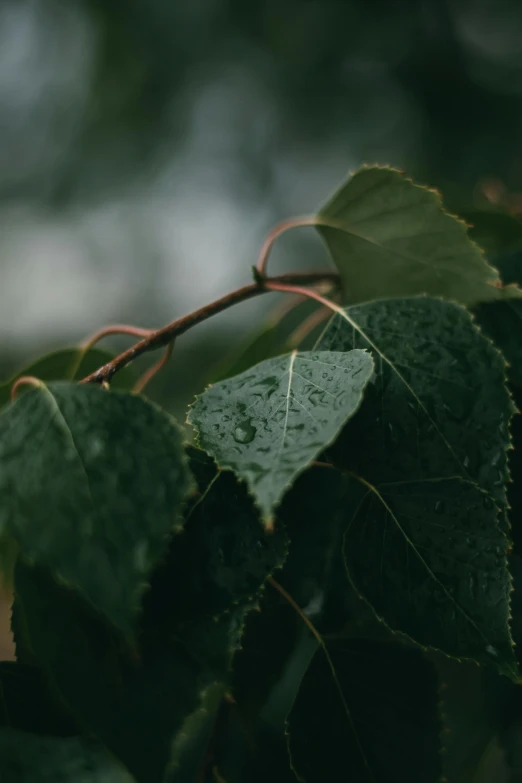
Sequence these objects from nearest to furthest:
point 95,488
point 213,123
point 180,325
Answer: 1. point 95,488
2. point 180,325
3. point 213,123

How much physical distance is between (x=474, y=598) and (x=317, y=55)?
6.32 ft

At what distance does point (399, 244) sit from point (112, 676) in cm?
26

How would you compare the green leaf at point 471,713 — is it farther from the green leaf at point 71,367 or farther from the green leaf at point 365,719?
the green leaf at point 71,367

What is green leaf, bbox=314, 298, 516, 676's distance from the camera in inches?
10.4

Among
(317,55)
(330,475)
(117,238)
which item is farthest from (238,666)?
(117,238)

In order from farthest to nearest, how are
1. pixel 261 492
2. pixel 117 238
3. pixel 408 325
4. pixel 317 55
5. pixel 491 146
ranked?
pixel 117 238
pixel 317 55
pixel 491 146
pixel 408 325
pixel 261 492

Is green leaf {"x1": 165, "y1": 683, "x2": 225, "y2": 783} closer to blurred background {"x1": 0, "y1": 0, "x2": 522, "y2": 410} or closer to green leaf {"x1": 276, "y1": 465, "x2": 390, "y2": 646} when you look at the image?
green leaf {"x1": 276, "y1": 465, "x2": 390, "y2": 646}

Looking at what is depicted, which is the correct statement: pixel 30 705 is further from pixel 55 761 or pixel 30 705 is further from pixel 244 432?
pixel 244 432

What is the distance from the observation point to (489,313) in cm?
38

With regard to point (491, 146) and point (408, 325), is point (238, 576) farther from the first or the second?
point (491, 146)

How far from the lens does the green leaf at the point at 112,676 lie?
Answer: 0.24 meters

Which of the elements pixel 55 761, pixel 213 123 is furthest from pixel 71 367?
pixel 213 123

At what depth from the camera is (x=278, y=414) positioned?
25cm

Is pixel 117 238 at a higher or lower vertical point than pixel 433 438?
lower
